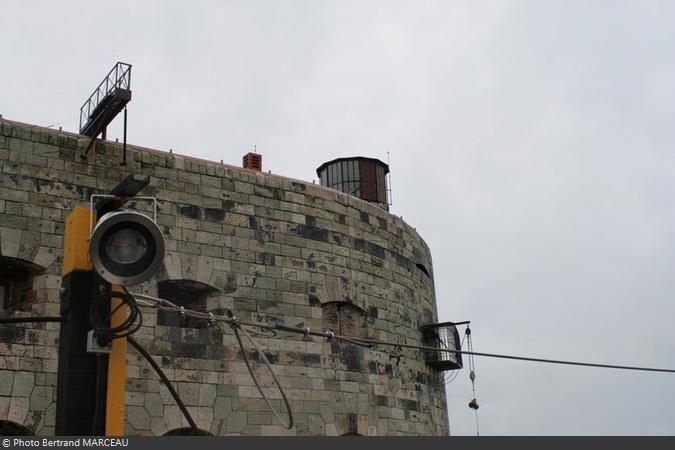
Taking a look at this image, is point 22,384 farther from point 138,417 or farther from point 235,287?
point 235,287

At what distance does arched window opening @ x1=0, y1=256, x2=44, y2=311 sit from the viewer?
10.9 meters

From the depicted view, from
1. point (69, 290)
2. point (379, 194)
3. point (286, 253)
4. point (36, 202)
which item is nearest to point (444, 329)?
point (379, 194)

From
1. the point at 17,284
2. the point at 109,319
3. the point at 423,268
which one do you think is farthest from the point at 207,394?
the point at 109,319

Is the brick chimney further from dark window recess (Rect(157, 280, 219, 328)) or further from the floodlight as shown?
the floodlight

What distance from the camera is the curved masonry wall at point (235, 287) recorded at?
35.8 ft

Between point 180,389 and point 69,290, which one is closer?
point 69,290

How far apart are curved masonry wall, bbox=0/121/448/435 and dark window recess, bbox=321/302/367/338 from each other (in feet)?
0.48

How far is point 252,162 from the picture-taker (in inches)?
567

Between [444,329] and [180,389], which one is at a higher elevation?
[444,329]

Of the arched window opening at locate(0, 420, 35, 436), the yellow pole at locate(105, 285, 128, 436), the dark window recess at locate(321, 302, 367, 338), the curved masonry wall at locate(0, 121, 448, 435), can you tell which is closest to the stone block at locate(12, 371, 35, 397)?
the curved masonry wall at locate(0, 121, 448, 435)

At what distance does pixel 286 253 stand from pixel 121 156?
10.1 feet

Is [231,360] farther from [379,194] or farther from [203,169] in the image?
[379,194]

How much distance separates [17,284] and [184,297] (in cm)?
250

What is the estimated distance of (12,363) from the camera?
1038cm
